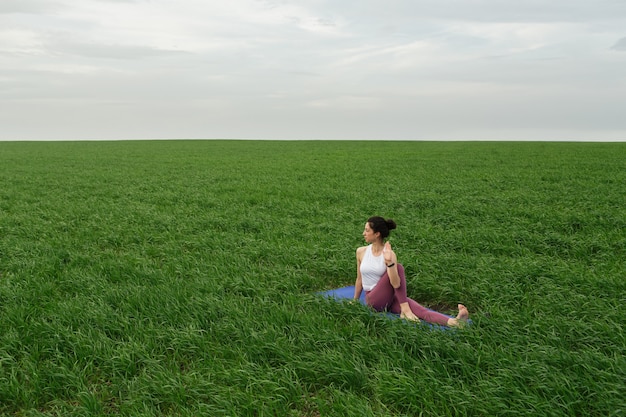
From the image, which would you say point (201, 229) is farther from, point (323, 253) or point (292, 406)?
point (292, 406)

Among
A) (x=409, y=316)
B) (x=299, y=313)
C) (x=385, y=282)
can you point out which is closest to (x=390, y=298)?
(x=385, y=282)

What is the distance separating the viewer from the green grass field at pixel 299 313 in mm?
4473

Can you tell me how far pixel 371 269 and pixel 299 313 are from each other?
109 cm

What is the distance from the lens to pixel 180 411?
436 centimetres

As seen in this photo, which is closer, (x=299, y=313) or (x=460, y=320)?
(x=460, y=320)

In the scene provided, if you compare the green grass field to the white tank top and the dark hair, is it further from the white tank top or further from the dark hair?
the dark hair

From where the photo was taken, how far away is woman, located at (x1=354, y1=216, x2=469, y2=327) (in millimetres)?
6039

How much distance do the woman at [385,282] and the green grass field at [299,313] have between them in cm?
33

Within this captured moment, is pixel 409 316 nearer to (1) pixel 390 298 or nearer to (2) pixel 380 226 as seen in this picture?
Result: (1) pixel 390 298

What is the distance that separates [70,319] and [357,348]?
359 cm

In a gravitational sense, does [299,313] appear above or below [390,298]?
below

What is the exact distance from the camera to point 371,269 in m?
6.41

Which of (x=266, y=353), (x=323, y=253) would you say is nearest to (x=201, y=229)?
(x=323, y=253)

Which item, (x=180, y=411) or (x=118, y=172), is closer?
(x=180, y=411)
